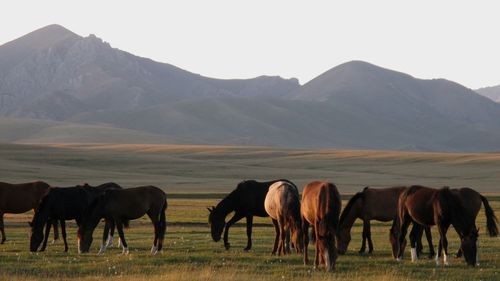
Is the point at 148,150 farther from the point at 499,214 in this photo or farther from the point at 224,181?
the point at 499,214

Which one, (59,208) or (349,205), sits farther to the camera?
(59,208)

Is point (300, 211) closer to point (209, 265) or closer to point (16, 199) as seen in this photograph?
point (209, 265)

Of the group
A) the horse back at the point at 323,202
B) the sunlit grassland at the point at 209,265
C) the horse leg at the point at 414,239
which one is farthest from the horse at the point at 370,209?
the horse back at the point at 323,202

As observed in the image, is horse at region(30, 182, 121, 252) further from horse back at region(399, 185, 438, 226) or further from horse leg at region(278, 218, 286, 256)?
horse back at region(399, 185, 438, 226)

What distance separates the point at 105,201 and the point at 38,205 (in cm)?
217

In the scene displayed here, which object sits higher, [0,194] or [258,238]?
[0,194]

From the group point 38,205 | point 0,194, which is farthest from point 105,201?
point 0,194

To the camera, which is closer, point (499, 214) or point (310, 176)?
point (499, 214)

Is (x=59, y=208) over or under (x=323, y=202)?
under

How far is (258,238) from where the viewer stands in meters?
27.1

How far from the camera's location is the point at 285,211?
19.7 metres

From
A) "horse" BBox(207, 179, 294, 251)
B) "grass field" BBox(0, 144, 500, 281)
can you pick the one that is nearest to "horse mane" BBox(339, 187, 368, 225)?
"grass field" BBox(0, 144, 500, 281)

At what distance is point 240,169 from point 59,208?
8279 cm

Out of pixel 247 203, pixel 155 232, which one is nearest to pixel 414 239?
pixel 247 203
